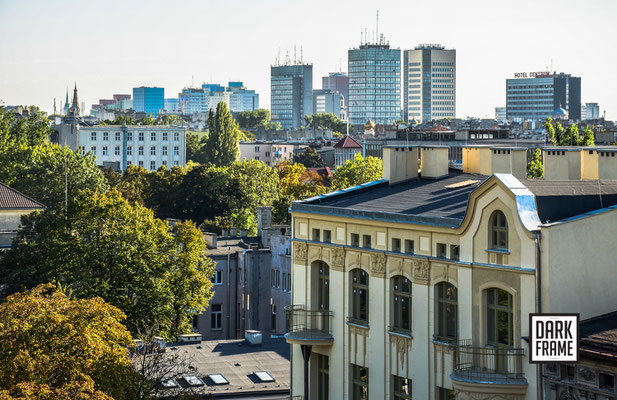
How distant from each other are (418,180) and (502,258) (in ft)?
38.1

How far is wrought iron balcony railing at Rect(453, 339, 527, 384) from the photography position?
3253 cm

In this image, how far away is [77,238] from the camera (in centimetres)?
6712

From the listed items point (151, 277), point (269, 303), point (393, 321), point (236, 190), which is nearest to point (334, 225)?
point (393, 321)

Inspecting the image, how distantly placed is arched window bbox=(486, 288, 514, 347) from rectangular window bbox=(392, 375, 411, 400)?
15.1 ft

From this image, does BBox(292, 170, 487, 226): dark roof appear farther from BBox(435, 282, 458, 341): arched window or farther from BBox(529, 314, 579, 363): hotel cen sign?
BBox(529, 314, 579, 363): hotel cen sign

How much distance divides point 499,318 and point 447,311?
8.64 ft

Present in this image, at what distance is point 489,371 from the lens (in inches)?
1314

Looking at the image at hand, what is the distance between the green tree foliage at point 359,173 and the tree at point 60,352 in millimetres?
111613

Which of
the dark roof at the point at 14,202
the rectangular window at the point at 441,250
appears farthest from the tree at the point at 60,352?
the dark roof at the point at 14,202

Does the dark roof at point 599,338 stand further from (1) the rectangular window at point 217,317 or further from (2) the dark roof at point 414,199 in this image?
(1) the rectangular window at point 217,317

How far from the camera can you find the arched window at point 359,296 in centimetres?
3966

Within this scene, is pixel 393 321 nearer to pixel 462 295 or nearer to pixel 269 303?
pixel 462 295

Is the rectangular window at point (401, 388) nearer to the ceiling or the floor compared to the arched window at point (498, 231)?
nearer to the floor

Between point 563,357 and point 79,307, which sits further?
point 79,307
